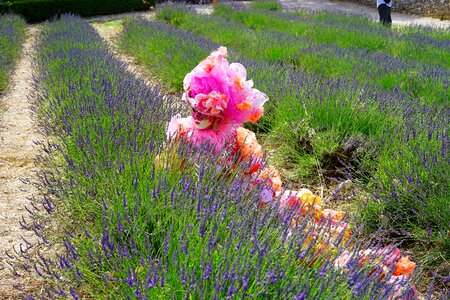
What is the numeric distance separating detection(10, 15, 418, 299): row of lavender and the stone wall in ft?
40.2

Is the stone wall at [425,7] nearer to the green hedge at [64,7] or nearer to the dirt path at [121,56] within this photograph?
→ the green hedge at [64,7]

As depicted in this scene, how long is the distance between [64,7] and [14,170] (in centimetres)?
1194

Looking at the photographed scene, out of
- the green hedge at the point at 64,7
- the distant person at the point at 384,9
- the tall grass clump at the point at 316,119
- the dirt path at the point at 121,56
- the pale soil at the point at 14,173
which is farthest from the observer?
the green hedge at the point at 64,7

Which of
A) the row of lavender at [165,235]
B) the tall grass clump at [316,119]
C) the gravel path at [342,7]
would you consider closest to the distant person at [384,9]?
the gravel path at [342,7]

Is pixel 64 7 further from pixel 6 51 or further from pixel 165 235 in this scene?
pixel 165 235

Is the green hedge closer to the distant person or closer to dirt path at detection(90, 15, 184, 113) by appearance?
dirt path at detection(90, 15, 184, 113)

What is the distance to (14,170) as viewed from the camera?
137 inches

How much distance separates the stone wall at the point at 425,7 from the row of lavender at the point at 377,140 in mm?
9402

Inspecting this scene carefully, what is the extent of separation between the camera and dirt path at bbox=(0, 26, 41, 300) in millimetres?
2269

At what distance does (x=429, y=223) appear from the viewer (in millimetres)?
2336

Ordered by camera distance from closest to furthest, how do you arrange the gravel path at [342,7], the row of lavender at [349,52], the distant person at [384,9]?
the row of lavender at [349,52], the distant person at [384,9], the gravel path at [342,7]

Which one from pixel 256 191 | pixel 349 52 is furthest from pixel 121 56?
pixel 256 191

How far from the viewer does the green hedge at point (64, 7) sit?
13594 mm

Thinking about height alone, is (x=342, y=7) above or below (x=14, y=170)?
above
